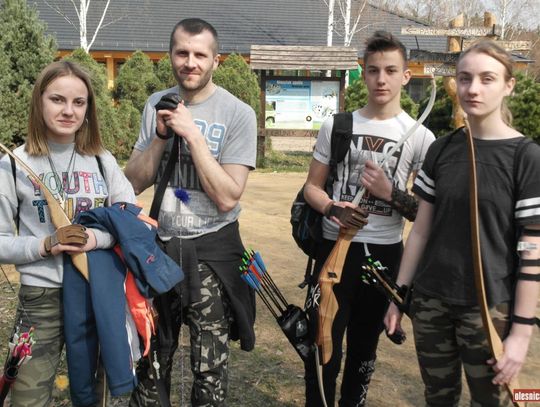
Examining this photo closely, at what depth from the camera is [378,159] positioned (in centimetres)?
263

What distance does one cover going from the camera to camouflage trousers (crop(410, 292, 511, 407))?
6.61 feet

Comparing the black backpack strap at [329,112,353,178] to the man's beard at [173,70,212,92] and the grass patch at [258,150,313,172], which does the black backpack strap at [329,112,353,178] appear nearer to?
the man's beard at [173,70,212,92]

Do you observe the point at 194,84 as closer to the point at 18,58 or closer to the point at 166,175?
the point at 166,175

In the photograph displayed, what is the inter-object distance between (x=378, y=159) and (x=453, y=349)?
882 millimetres

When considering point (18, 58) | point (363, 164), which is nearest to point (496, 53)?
point (363, 164)

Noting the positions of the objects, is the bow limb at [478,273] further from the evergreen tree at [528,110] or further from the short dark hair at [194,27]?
the evergreen tree at [528,110]

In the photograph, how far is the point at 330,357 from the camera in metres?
2.72

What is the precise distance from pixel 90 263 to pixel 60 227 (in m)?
0.17

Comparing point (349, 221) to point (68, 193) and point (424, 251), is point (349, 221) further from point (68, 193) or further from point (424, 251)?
point (68, 193)

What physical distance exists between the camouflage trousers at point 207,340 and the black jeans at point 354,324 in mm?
473

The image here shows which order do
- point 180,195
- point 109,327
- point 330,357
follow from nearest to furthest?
point 109,327
point 180,195
point 330,357

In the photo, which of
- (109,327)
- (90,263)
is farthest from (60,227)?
(109,327)

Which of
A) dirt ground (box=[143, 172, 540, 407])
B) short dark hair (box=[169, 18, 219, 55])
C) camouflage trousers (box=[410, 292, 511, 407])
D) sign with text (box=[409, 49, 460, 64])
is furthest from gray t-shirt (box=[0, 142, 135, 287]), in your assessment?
sign with text (box=[409, 49, 460, 64])

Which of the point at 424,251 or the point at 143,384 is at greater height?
the point at 424,251
